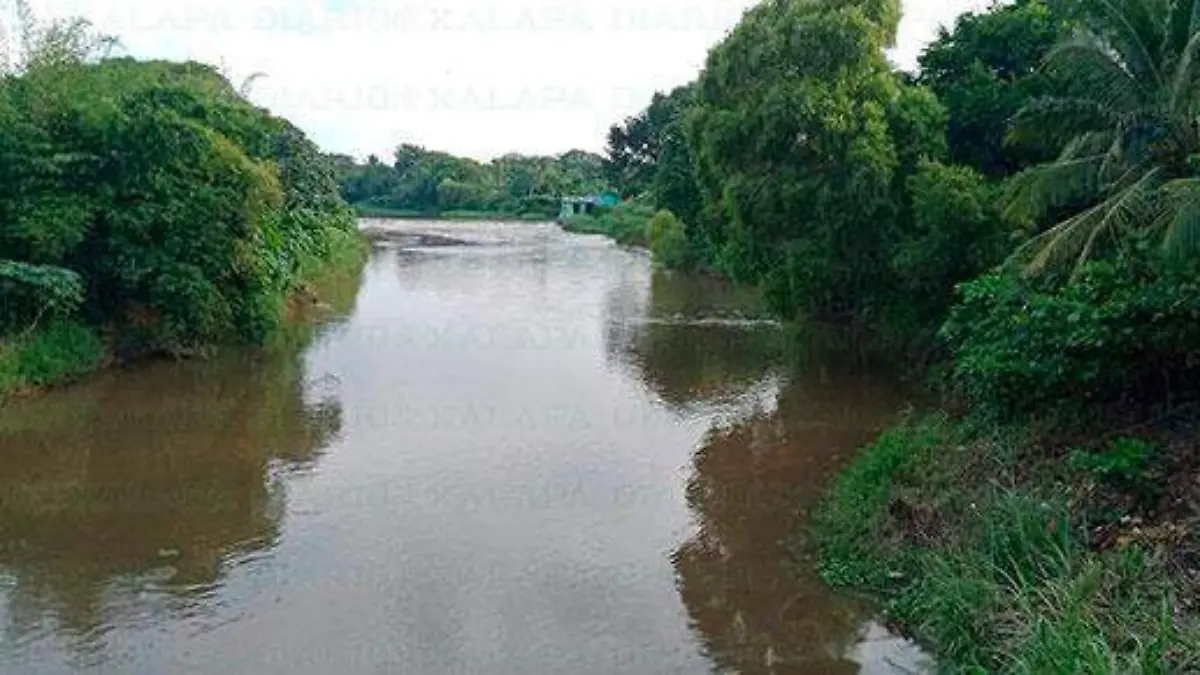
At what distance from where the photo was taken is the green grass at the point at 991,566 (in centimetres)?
583

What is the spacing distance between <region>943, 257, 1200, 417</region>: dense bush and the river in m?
2.26

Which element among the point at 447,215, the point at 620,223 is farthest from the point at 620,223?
the point at 447,215

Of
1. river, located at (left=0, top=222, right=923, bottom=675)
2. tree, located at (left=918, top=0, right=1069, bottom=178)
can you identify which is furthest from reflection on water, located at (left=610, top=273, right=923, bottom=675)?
tree, located at (left=918, top=0, right=1069, bottom=178)

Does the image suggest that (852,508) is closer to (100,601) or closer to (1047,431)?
(1047,431)

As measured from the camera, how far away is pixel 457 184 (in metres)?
92.7

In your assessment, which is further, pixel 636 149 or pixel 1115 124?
pixel 636 149

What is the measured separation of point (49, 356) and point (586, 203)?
205 ft

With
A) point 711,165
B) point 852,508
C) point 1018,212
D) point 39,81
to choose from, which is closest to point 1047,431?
point 852,508

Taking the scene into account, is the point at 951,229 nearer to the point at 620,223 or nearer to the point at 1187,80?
the point at 1187,80

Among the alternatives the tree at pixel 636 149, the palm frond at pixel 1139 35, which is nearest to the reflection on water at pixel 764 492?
the palm frond at pixel 1139 35

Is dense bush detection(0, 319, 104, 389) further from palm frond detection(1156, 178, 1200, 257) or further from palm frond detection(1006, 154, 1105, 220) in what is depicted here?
palm frond detection(1156, 178, 1200, 257)

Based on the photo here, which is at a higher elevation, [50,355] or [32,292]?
[32,292]

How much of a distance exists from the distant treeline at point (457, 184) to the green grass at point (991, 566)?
76.1 m

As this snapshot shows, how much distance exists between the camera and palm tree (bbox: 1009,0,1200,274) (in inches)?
465
